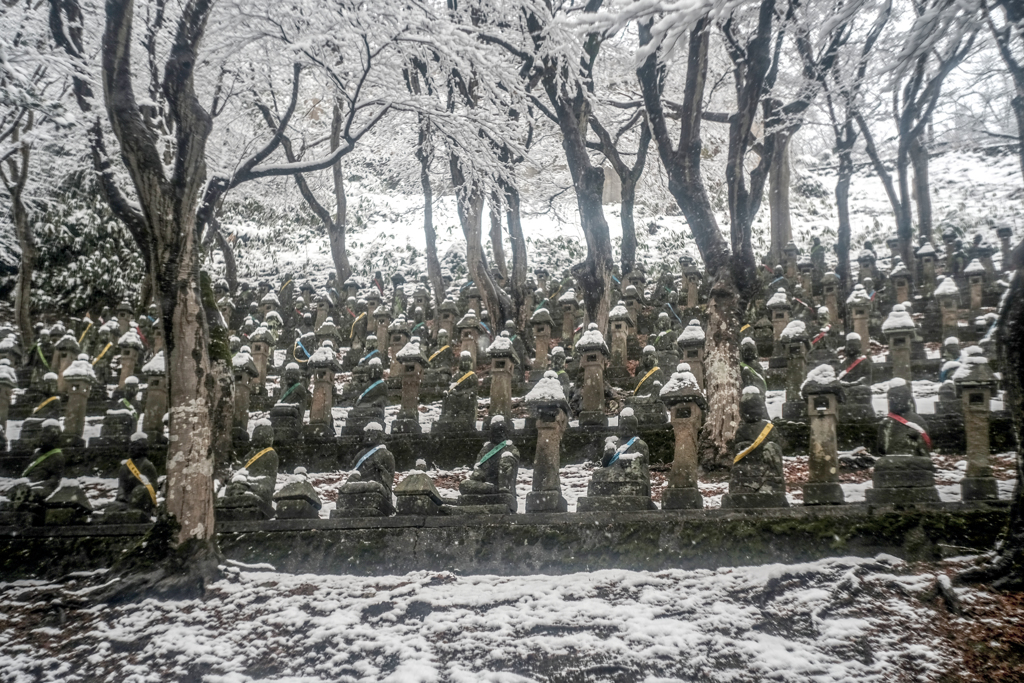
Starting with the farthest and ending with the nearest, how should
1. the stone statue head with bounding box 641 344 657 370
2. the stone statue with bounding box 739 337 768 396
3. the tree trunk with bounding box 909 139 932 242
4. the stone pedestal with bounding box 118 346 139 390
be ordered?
the tree trunk with bounding box 909 139 932 242 → the stone pedestal with bounding box 118 346 139 390 → the stone statue head with bounding box 641 344 657 370 → the stone statue with bounding box 739 337 768 396

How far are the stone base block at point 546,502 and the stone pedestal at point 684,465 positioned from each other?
3.11 feet

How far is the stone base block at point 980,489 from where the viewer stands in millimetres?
5617

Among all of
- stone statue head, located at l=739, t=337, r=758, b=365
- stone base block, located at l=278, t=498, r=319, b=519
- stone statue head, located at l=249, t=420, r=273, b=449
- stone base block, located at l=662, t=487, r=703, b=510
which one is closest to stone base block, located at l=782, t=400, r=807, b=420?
stone statue head, located at l=739, t=337, r=758, b=365

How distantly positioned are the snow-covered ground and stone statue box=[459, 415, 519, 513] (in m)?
0.81

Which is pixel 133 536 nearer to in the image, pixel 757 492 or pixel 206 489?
pixel 206 489

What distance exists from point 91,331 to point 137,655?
→ 13141 mm

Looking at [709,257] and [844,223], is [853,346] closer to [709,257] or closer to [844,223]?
[709,257]

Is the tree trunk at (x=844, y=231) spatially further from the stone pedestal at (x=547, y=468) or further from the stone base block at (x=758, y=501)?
the stone pedestal at (x=547, y=468)

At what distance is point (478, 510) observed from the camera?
6.56m

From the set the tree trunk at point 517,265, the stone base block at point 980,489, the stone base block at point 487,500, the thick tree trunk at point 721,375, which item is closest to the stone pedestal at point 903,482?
the stone base block at point 980,489

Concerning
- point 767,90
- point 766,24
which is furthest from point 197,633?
point 767,90

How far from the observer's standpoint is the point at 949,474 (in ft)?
22.8

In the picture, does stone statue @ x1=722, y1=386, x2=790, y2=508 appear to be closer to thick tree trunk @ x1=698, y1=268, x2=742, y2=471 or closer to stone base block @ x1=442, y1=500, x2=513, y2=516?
thick tree trunk @ x1=698, y1=268, x2=742, y2=471

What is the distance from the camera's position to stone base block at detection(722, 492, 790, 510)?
600 cm
